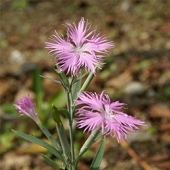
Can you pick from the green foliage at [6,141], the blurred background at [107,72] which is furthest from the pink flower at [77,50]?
the green foliage at [6,141]

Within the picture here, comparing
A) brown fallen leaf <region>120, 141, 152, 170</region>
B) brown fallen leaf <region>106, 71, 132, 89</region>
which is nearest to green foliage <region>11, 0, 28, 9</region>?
brown fallen leaf <region>106, 71, 132, 89</region>

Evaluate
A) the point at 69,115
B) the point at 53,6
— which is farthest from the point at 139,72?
the point at 69,115

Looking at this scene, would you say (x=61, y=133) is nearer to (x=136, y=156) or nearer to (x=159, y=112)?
(x=136, y=156)

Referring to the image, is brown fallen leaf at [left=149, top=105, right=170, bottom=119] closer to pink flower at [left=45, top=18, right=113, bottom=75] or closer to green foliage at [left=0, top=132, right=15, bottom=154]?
green foliage at [left=0, top=132, right=15, bottom=154]

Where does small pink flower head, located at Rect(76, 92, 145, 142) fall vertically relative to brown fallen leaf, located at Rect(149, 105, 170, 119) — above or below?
below

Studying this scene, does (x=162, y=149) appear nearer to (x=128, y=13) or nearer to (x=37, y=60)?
(x=37, y=60)

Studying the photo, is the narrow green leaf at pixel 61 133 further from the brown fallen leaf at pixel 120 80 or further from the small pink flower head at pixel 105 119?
the brown fallen leaf at pixel 120 80
